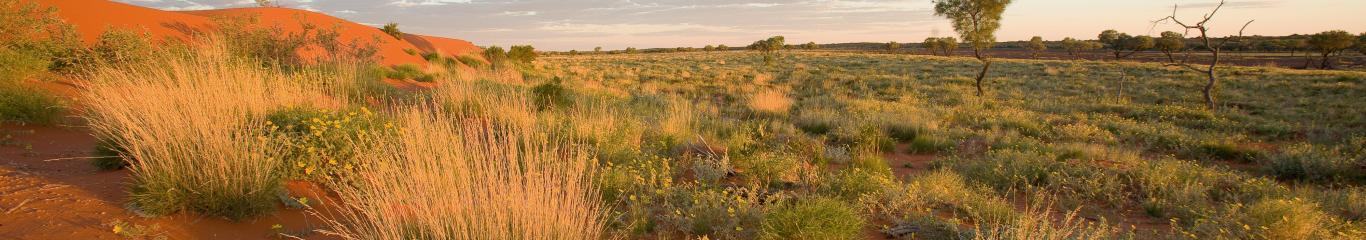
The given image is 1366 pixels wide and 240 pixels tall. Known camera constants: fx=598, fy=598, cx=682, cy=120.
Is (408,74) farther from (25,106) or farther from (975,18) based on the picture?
(975,18)

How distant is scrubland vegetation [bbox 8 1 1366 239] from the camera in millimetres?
3070

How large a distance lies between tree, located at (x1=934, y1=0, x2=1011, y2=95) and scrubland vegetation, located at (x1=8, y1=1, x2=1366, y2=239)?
10.9 feet

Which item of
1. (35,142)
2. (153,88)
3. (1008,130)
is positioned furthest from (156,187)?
(1008,130)

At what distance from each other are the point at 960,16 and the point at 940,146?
304 inches

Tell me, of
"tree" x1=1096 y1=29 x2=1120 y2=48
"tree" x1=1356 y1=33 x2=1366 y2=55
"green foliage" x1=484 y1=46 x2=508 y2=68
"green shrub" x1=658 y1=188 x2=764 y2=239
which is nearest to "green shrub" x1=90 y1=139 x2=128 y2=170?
"green shrub" x1=658 y1=188 x2=764 y2=239

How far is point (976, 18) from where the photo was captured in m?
14.3

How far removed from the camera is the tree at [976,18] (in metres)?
13.9

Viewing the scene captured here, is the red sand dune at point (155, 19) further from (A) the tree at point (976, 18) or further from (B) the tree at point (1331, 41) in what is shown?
(B) the tree at point (1331, 41)

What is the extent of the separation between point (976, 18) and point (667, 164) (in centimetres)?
1224

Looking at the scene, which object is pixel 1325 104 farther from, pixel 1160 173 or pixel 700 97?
pixel 700 97

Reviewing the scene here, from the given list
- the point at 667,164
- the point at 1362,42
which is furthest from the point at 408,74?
the point at 1362,42

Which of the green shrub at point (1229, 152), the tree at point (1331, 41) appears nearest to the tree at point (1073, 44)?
the tree at point (1331, 41)

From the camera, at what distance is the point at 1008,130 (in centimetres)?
949

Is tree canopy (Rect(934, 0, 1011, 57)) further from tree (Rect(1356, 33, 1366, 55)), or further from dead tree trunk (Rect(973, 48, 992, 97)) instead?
tree (Rect(1356, 33, 1366, 55))
